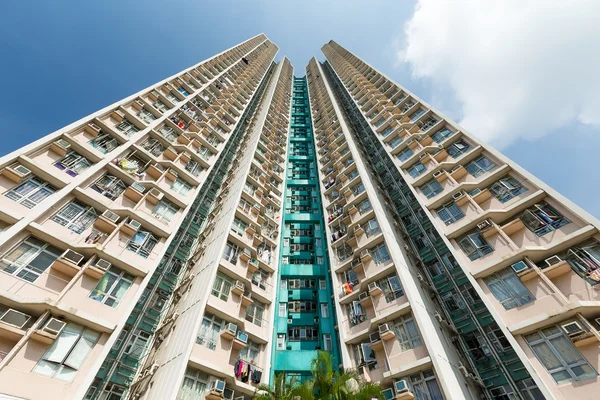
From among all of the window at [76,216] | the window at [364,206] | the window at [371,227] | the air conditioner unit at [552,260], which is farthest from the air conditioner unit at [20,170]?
the air conditioner unit at [552,260]

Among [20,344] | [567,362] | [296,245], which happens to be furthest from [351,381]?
[296,245]

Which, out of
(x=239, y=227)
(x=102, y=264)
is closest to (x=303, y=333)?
(x=239, y=227)

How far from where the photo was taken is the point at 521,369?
14.1 m

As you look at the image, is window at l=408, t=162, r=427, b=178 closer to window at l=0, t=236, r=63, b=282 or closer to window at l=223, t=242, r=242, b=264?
window at l=223, t=242, r=242, b=264

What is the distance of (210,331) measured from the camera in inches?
659

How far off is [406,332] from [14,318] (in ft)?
61.1

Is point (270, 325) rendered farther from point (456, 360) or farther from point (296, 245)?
point (456, 360)

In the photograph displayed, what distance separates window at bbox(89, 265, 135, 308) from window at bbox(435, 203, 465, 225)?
21.2m

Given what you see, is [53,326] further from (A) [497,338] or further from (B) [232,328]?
(A) [497,338]

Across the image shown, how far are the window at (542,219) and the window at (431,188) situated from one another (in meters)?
6.54

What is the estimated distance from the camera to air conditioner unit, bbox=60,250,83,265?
→ 13.3m

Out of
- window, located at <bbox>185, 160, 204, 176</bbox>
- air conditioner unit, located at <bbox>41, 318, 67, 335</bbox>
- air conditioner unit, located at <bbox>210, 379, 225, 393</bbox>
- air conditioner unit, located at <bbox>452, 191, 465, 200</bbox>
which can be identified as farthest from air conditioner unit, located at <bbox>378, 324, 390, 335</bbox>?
window, located at <bbox>185, 160, 204, 176</bbox>

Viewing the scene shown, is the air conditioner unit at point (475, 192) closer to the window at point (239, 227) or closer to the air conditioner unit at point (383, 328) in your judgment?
the air conditioner unit at point (383, 328)

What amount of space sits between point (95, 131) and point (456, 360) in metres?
26.9
